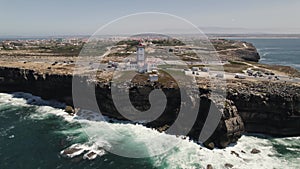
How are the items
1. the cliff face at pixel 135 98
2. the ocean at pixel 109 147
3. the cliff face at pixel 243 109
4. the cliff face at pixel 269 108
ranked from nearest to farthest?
the ocean at pixel 109 147 → the cliff face at pixel 135 98 → the cliff face at pixel 243 109 → the cliff face at pixel 269 108

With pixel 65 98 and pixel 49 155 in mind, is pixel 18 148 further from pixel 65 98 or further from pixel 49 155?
pixel 65 98

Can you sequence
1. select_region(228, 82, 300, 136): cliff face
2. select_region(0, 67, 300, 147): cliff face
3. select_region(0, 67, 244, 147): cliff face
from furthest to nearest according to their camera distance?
select_region(228, 82, 300, 136): cliff face < select_region(0, 67, 300, 147): cliff face < select_region(0, 67, 244, 147): cliff face

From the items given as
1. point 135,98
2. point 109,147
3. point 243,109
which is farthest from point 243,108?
point 109,147

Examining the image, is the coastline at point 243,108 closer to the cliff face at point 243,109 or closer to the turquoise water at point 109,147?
the cliff face at point 243,109

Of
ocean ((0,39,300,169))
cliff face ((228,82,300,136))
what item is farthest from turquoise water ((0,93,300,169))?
cliff face ((228,82,300,136))

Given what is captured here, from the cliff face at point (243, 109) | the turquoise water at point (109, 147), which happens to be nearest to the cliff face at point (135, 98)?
the cliff face at point (243, 109)

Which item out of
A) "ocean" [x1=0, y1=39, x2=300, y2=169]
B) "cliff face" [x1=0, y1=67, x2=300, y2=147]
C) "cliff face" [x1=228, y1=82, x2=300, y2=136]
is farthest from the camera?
"cliff face" [x1=228, y1=82, x2=300, y2=136]

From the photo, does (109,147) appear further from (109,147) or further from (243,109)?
(243,109)

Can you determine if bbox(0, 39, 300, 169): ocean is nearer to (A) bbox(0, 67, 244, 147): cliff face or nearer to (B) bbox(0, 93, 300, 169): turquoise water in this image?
(B) bbox(0, 93, 300, 169): turquoise water
